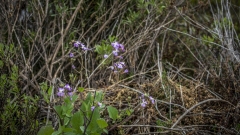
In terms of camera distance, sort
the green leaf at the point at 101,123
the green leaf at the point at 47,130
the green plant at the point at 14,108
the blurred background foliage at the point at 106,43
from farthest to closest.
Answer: the blurred background foliage at the point at 106,43 → the green plant at the point at 14,108 → the green leaf at the point at 47,130 → the green leaf at the point at 101,123

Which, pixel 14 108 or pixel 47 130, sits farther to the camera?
pixel 14 108

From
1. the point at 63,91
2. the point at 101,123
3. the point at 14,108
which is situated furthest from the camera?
the point at 14,108

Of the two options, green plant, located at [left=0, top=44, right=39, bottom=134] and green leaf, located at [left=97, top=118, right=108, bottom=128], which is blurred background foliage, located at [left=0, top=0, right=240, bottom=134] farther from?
green leaf, located at [left=97, top=118, right=108, bottom=128]

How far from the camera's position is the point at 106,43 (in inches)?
157

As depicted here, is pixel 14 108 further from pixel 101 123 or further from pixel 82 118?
pixel 101 123

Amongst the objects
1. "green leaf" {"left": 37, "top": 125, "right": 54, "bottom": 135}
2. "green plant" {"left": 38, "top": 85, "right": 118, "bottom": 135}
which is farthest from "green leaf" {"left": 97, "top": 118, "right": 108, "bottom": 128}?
"green leaf" {"left": 37, "top": 125, "right": 54, "bottom": 135}

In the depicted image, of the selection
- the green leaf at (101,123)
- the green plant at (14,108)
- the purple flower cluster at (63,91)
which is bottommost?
the green plant at (14,108)

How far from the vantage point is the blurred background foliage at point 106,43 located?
11.1ft

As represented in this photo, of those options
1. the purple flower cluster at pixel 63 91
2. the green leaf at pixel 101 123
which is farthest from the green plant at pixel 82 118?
the purple flower cluster at pixel 63 91

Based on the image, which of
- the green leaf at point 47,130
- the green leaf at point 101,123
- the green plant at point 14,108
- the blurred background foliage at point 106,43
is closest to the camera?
the green leaf at point 101,123

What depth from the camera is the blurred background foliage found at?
3391 millimetres

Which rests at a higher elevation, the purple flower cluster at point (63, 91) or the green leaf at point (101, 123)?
the purple flower cluster at point (63, 91)

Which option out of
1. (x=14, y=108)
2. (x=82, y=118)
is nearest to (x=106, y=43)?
(x=14, y=108)

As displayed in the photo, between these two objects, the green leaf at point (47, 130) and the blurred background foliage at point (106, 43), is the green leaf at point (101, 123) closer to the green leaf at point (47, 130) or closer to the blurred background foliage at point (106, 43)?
the green leaf at point (47, 130)
